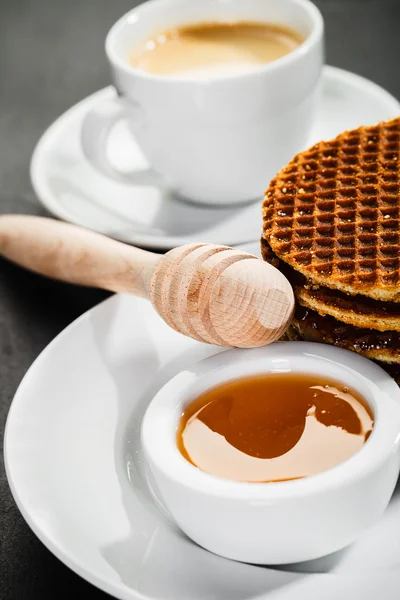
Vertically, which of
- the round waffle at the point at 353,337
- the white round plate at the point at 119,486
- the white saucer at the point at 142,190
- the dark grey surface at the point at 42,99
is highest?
the round waffle at the point at 353,337

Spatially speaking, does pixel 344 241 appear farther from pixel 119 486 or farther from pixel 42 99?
pixel 42 99

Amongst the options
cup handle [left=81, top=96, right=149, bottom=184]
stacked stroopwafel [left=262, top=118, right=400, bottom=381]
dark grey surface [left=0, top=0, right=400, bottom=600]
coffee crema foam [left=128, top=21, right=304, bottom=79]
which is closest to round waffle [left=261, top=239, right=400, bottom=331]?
stacked stroopwafel [left=262, top=118, right=400, bottom=381]

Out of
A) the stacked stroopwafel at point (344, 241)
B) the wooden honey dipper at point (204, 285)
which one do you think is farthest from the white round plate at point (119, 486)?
the stacked stroopwafel at point (344, 241)

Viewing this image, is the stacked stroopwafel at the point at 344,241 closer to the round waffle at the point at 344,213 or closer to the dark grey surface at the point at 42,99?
the round waffle at the point at 344,213

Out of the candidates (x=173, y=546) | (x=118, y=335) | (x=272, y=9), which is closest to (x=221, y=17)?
(x=272, y=9)

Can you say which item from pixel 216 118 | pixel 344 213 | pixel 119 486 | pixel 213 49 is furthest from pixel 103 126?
pixel 119 486

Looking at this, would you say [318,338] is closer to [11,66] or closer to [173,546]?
[173,546]
